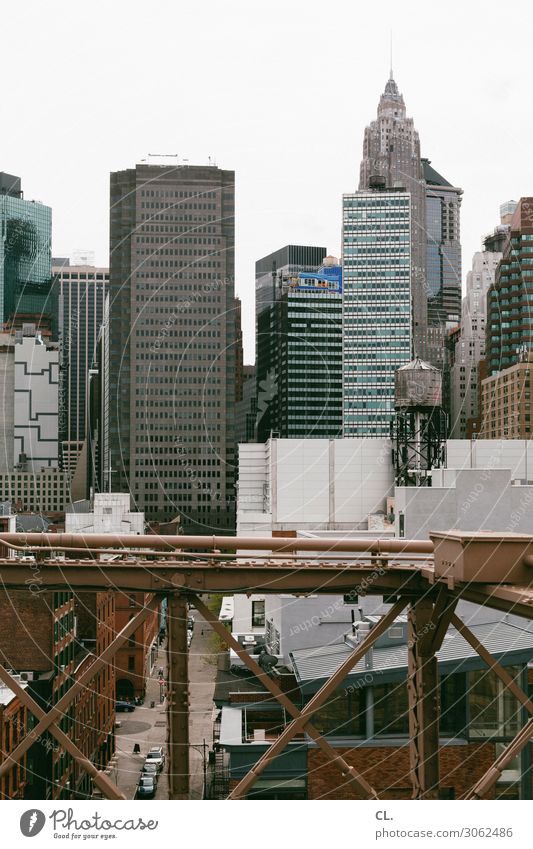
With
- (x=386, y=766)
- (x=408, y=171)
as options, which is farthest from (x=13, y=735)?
(x=408, y=171)

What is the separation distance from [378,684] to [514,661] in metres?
1.35

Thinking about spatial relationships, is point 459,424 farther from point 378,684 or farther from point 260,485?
point 378,684

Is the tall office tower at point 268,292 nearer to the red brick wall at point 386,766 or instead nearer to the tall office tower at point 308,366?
the red brick wall at point 386,766

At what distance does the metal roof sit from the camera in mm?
4879

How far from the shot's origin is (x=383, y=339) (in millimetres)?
41438

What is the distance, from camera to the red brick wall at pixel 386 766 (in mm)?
4969

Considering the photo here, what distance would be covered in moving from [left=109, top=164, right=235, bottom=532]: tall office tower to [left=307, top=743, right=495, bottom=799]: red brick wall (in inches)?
117

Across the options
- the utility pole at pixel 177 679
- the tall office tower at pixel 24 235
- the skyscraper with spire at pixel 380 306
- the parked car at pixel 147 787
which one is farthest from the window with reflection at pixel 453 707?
the skyscraper with spire at pixel 380 306

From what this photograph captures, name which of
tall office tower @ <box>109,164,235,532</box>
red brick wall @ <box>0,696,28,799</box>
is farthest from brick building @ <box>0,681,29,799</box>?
tall office tower @ <box>109,164,235,532</box>

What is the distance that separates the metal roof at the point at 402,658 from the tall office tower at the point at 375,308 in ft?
80.5

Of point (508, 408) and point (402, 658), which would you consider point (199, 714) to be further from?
point (508, 408)

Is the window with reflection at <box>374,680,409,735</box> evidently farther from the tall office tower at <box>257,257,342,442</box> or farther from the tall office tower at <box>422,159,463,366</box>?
the tall office tower at <box>422,159,463,366</box>


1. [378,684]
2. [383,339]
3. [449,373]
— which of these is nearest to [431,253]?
[383,339]

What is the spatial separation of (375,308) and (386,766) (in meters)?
35.4
